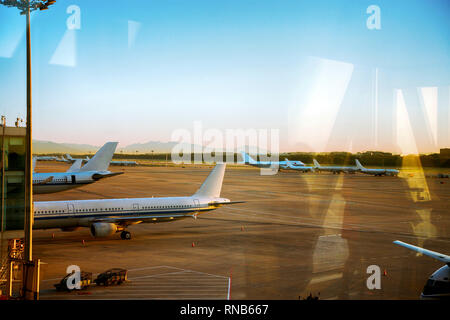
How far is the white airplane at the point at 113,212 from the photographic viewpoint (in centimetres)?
3694

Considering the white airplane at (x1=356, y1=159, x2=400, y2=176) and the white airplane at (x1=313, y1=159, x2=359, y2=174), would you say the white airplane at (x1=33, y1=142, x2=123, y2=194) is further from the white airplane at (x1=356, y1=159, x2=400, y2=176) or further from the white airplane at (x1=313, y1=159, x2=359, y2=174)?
the white airplane at (x1=313, y1=159, x2=359, y2=174)

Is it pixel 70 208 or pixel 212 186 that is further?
pixel 212 186

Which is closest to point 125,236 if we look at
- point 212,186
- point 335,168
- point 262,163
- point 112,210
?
point 112,210

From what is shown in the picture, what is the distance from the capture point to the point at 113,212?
39.2 meters

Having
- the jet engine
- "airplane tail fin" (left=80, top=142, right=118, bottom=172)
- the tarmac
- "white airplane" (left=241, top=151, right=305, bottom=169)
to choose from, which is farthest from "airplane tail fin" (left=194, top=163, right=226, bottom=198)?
"white airplane" (left=241, top=151, right=305, bottom=169)

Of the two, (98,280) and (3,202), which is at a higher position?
(3,202)

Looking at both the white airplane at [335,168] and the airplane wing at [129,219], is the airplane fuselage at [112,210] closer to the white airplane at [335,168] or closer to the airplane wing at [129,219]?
the airplane wing at [129,219]

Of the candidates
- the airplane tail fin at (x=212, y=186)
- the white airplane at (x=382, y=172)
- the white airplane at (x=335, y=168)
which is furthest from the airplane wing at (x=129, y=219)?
the white airplane at (x=335, y=168)

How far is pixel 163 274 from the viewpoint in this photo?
27344mm

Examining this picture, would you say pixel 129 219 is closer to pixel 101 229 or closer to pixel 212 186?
pixel 101 229

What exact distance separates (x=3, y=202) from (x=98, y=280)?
8.00m

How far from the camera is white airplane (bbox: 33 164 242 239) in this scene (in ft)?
121
